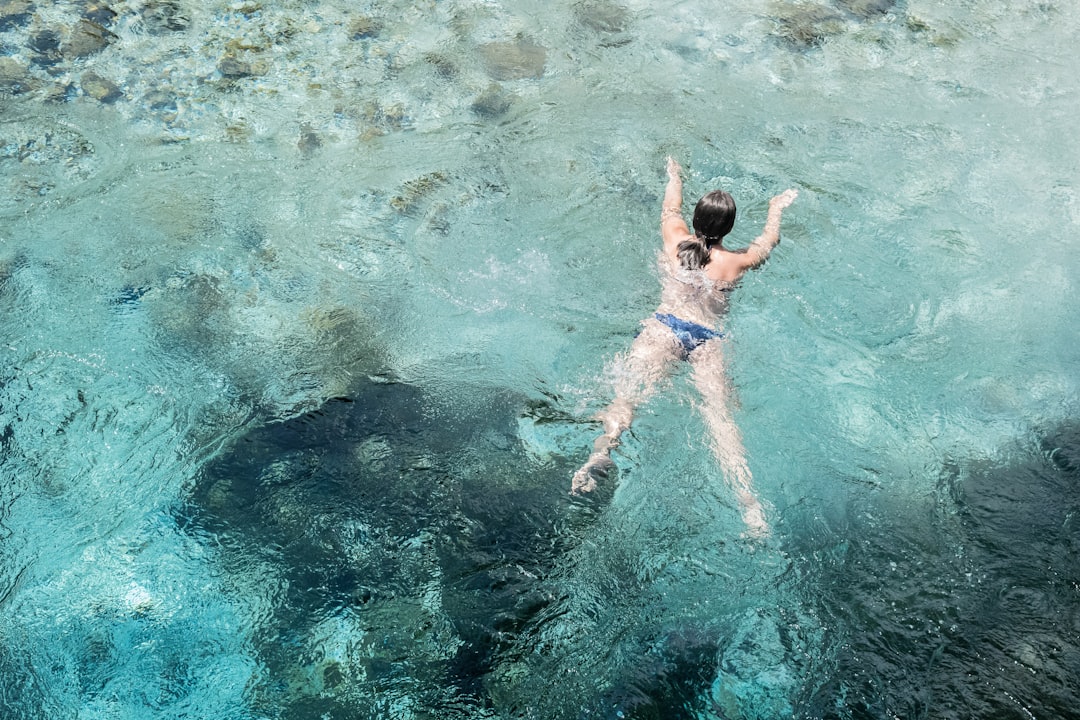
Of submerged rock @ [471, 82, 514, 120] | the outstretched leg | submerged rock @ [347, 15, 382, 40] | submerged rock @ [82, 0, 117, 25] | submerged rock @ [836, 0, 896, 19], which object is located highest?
submerged rock @ [836, 0, 896, 19]

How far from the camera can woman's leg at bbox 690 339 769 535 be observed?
4.75m

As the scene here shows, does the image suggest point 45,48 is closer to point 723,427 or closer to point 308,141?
point 308,141

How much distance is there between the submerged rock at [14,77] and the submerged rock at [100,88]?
0.46 m

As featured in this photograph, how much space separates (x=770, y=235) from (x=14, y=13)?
7.71 m

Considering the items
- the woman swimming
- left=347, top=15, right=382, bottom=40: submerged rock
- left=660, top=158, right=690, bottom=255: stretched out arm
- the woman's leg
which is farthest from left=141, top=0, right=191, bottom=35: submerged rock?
the woman's leg

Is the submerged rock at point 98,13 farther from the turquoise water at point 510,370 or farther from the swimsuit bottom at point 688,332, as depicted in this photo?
the swimsuit bottom at point 688,332

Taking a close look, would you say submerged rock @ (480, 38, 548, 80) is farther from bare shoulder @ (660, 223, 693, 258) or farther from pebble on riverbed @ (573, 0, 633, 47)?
bare shoulder @ (660, 223, 693, 258)

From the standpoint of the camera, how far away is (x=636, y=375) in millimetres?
5312

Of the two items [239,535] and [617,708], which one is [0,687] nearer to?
[239,535]

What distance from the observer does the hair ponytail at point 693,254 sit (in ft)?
17.7

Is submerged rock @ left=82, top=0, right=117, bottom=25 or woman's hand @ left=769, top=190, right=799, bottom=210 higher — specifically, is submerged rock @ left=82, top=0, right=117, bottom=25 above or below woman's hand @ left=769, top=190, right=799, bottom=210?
above

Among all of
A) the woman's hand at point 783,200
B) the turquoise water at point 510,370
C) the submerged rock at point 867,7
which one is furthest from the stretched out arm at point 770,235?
the submerged rock at point 867,7

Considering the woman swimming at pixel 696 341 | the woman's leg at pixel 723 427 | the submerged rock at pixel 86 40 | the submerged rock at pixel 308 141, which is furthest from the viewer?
the submerged rock at pixel 86 40

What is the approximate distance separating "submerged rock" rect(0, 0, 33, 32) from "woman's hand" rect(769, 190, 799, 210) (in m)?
7.44
